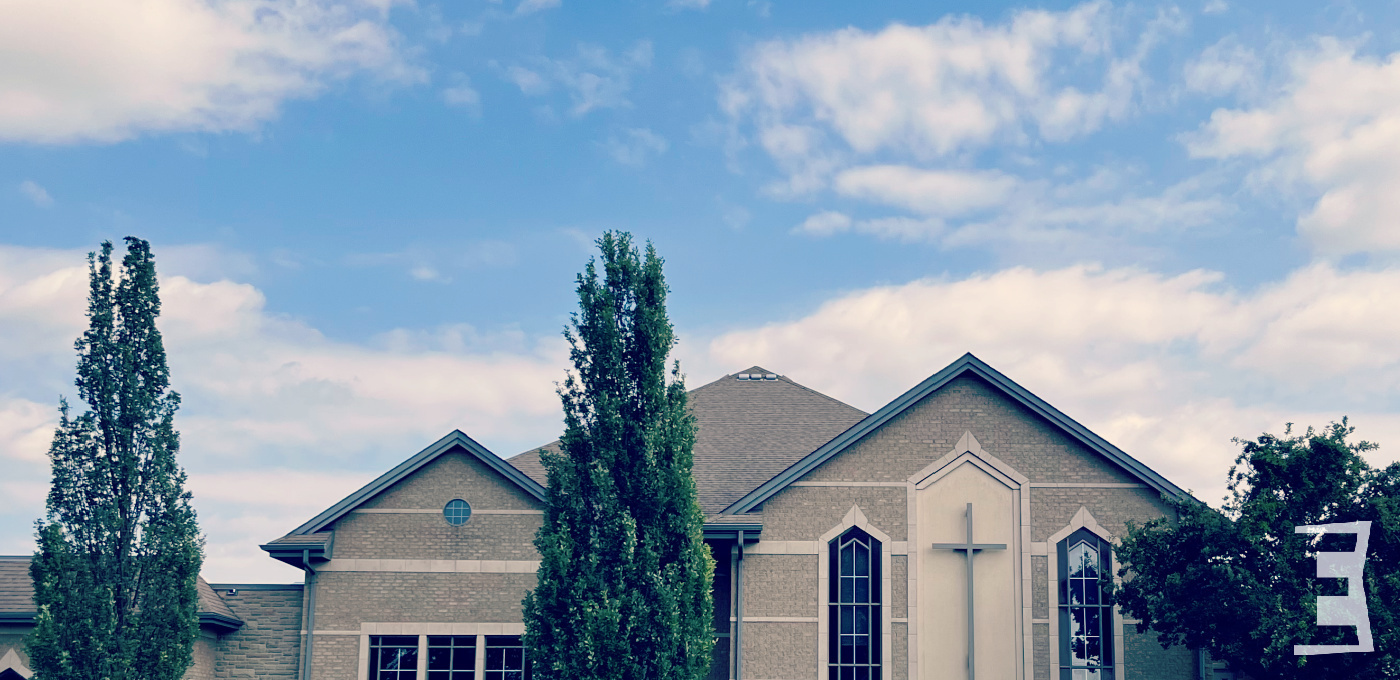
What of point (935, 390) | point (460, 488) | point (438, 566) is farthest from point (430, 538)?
point (935, 390)

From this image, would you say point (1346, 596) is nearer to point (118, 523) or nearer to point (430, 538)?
point (430, 538)

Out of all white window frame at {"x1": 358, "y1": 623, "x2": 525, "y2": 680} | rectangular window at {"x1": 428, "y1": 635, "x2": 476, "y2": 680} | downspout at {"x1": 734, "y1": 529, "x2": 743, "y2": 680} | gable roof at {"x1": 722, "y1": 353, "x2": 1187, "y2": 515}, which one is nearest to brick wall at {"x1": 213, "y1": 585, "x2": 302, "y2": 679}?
white window frame at {"x1": 358, "y1": 623, "x2": 525, "y2": 680}

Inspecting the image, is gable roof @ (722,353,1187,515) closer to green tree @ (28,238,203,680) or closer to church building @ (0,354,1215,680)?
church building @ (0,354,1215,680)

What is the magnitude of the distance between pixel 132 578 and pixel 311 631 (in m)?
4.76

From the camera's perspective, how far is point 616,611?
17281mm

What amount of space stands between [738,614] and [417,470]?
6.36 meters

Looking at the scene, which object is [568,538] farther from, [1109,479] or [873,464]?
[1109,479]

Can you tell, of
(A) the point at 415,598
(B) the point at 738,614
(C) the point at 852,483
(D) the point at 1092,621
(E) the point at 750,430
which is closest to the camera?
(B) the point at 738,614

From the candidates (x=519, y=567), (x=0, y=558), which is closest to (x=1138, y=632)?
(x=519, y=567)

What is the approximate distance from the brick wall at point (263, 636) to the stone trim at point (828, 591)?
821cm

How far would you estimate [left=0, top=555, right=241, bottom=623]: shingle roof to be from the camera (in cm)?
2025

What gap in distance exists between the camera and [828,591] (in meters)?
20.9

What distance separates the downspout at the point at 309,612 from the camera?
2130cm

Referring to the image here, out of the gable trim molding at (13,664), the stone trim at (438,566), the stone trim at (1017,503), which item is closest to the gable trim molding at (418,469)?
the stone trim at (438,566)
